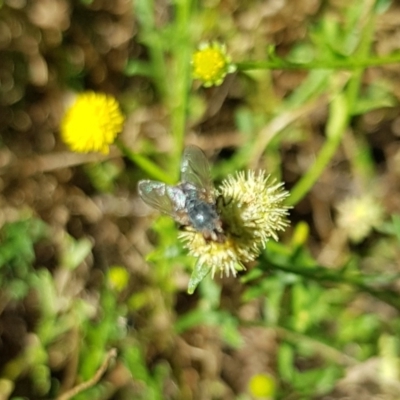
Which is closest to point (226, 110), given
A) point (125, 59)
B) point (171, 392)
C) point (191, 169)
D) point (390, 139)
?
point (125, 59)

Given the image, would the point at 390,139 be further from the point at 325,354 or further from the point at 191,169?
the point at 191,169

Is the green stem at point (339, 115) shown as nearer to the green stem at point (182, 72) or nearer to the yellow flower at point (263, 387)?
the green stem at point (182, 72)

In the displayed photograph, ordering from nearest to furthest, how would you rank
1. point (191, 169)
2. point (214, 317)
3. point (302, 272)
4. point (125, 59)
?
point (191, 169)
point (302, 272)
point (214, 317)
point (125, 59)

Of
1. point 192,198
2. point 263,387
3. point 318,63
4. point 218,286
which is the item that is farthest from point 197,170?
point 218,286

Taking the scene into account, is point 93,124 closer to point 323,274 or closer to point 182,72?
point 182,72

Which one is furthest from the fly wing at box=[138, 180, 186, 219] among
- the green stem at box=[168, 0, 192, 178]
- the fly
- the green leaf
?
the green stem at box=[168, 0, 192, 178]

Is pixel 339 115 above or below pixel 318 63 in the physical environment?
above

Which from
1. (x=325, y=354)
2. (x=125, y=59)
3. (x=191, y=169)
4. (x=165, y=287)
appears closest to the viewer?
(x=191, y=169)
